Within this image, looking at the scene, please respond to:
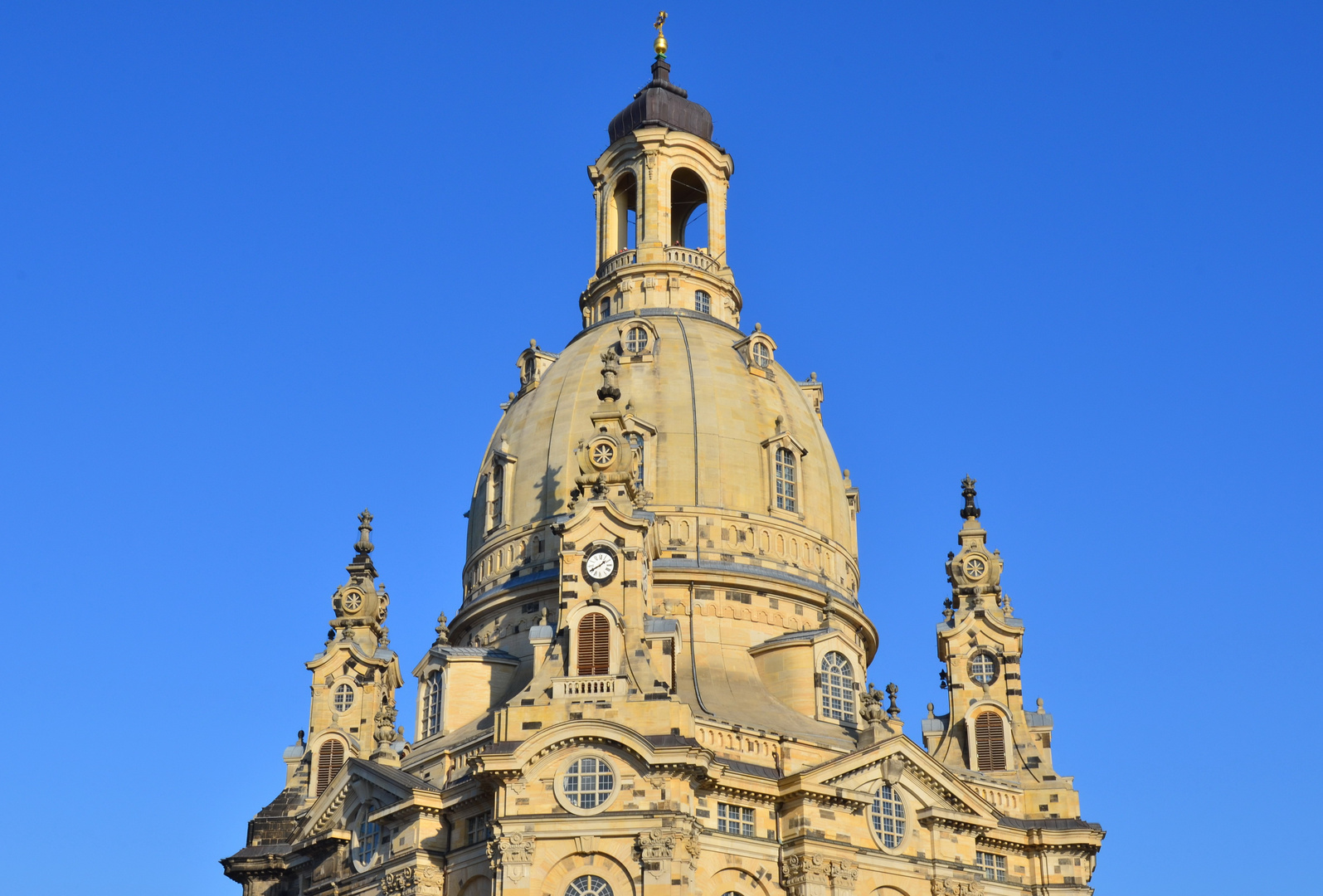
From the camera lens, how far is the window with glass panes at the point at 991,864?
68.1 meters

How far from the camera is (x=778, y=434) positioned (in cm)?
7562

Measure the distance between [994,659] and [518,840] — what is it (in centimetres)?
2591

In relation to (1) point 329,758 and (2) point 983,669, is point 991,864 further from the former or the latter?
(1) point 329,758

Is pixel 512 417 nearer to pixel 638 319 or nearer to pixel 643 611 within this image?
pixel 638 319

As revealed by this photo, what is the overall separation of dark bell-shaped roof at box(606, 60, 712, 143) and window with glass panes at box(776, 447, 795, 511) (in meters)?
19.7

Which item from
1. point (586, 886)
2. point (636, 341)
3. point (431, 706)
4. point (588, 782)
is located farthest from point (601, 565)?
point (636, 341)

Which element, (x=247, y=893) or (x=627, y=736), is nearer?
(x=627, y=736)

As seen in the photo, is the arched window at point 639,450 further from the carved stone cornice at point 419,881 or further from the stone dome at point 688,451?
the carved stone cornice at point 419,881

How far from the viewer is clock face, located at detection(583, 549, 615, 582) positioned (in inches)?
2499

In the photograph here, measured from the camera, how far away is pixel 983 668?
7581 cm

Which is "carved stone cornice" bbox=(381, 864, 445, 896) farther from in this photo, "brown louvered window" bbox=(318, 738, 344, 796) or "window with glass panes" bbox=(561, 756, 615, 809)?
"brown louvered window" bbox=(318, 738, 344, 796)

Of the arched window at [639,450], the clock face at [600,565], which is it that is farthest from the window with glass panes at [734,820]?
the arched window at [639,450]

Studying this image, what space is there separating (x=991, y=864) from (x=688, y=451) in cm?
2068

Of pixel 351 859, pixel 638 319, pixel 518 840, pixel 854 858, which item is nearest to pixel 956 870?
pixel 854 858
